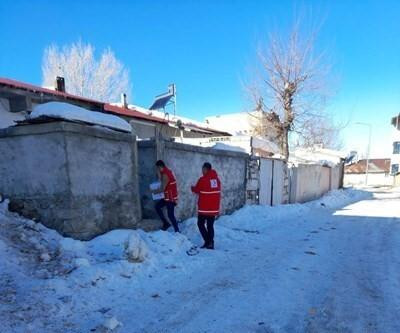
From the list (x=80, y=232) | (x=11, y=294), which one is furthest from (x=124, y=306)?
(x=80, y=232)

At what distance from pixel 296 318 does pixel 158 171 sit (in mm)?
4186

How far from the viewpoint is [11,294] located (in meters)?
3.49

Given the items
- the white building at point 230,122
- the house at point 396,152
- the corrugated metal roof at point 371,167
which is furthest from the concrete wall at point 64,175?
the corrugated metal roof at point 371,167

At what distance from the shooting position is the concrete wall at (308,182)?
15.7m

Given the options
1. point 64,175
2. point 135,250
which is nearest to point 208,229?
point 135,250

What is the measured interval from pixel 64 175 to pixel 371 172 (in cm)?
7376

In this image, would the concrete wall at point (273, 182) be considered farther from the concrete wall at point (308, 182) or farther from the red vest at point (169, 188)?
the red vest at point (169, 188)

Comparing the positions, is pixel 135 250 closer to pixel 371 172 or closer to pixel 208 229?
pixel 208 229

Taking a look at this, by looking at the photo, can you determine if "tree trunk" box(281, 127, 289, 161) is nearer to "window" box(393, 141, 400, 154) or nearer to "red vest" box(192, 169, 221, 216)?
"red vest" box(192, 169, 221, 216)

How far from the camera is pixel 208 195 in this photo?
6.36 m

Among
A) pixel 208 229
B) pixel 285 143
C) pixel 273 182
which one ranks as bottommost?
pixel 208 229

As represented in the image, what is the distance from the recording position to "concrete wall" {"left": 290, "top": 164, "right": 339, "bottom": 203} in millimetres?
15742

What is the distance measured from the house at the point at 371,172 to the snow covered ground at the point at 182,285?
6227cm

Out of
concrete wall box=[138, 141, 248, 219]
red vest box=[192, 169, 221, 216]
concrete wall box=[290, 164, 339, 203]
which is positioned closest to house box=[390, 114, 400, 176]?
concrete wall box=[290, 164, 339, 203]
